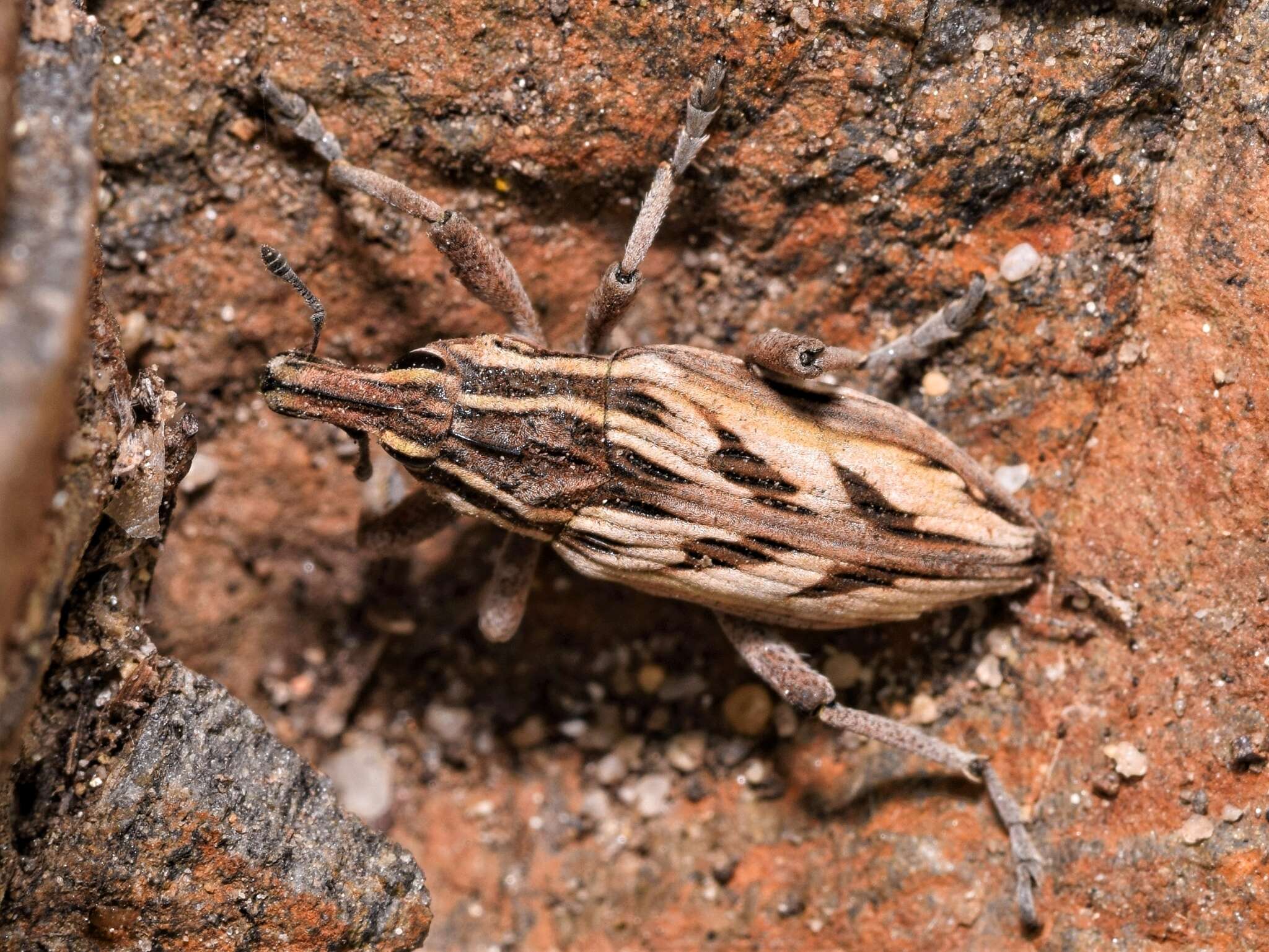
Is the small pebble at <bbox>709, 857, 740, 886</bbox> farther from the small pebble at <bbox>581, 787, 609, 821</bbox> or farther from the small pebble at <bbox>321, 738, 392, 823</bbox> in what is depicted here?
the small pebble at <bbox>321, 738, 392, 823</bbox>

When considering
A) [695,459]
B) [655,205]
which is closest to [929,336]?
[695,459]

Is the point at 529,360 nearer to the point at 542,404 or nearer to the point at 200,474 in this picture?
the point at 542,404

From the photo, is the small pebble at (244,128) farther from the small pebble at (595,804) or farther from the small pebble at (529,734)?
the small pebble at (595,804)

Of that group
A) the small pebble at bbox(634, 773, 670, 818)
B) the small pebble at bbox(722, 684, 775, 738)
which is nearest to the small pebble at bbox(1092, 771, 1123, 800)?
the small pebble at bbox(722, 684, 775, 738)

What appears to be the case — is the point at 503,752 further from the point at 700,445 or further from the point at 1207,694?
the point at 1207,694

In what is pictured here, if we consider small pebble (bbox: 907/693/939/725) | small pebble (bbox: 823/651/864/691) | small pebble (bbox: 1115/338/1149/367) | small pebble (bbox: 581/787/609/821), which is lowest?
small pebble (bbox: 581/787/609/821)

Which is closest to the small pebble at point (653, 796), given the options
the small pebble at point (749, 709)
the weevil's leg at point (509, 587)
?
the small pebble at point (749, 709)
